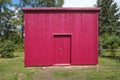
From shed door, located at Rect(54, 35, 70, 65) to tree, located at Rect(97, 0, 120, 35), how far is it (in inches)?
1453

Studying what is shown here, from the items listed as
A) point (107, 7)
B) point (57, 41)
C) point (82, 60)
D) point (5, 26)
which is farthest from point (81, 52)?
point (107, 7)

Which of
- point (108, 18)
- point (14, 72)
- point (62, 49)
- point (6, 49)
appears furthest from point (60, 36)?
point (108, 18)

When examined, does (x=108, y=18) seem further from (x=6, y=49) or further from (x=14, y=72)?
(x=14, y=72)

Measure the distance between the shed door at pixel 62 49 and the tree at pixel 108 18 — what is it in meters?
36.9

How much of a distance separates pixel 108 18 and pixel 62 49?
128 feet

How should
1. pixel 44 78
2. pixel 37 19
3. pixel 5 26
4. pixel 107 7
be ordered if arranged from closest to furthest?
pixel 44 78 < pixel 37 19 < pixel 5 26 < pixel 107 7

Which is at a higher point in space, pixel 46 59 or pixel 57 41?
pixel 57 41

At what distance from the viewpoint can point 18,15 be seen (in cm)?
5216

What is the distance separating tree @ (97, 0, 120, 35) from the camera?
5553cm

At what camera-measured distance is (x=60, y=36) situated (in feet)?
61.4

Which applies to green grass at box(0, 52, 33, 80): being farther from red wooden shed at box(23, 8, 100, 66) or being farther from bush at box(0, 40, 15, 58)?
bush at box(0, 40, 15, 58)

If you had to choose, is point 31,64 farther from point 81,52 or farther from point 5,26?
point 5,26

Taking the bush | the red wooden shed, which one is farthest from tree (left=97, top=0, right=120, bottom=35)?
the red wooden shed

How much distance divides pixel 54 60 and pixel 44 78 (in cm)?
551
